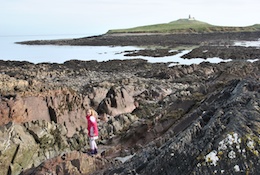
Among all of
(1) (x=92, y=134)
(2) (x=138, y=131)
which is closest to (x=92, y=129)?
(1) (x=92, y=134)

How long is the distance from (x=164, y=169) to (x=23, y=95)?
46.2 feet

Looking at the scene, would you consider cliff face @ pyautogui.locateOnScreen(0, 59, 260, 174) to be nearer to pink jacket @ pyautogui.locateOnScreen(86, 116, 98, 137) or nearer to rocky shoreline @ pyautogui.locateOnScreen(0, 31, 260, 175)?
rocky shoreline @ pyautogui.locateOnScreen(0, 31, 260, 175)

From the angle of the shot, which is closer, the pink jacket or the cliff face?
the cliff face

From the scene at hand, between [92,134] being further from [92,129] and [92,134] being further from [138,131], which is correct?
[138,131]

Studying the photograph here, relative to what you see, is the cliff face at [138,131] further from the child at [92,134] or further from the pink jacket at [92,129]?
the pink jacket at [92,129]

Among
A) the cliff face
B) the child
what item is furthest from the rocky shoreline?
the child

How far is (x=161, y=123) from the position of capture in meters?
10.5

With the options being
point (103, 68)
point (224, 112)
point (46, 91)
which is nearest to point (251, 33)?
point (103, 68)

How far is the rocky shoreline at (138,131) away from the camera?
15.2 feet

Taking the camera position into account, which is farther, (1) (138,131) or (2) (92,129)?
(2) (92,129)

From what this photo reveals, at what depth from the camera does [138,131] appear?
36.8 ft

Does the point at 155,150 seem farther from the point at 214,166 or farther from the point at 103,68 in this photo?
the point at 103,68

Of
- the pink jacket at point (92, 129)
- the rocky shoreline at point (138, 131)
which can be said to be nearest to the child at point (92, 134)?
the pink jacket at point (92, 129)

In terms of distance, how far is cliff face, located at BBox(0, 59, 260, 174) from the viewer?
4625mm
